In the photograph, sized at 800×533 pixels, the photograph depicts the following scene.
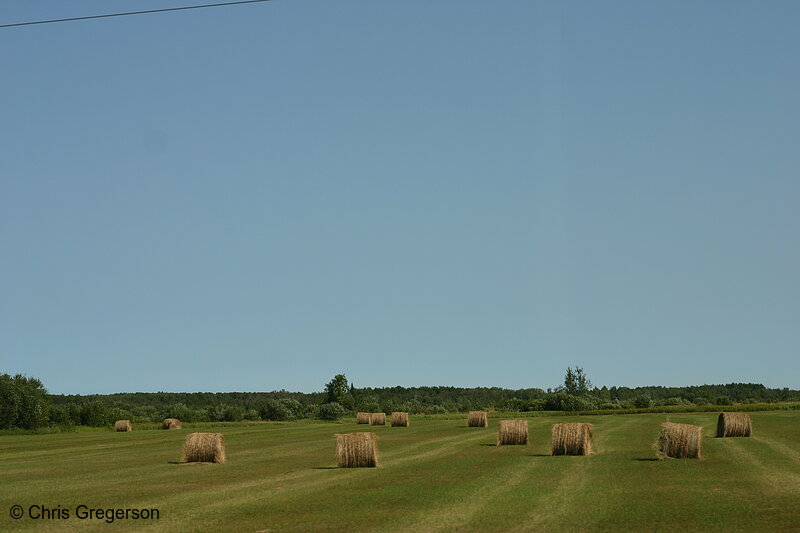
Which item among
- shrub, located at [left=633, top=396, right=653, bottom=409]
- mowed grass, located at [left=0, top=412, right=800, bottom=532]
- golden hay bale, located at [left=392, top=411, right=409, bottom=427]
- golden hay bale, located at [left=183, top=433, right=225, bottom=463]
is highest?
shrub, located at [left=633, top=396, right=653, bottom=409]

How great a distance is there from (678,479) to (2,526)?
1825cm

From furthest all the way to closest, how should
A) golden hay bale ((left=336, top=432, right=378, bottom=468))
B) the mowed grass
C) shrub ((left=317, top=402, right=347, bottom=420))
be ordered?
shrub ((left=317, top=402, right=347, bottom=420)) → golden hay bale ((left=336, top=432, right=378, bottom=468)) → the mowed grass

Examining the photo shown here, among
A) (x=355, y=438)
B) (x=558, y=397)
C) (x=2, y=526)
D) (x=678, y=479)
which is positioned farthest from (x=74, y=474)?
(x=558, y=397)

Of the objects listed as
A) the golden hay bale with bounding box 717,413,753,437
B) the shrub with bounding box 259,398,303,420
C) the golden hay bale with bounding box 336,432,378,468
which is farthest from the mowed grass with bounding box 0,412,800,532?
the shrub with bounding box 259,398,303,420

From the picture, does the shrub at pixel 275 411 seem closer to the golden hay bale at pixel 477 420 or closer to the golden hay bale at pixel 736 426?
the golden hay bale at pixel 477 420

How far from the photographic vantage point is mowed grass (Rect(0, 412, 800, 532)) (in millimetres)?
19781

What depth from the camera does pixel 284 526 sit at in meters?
19.4

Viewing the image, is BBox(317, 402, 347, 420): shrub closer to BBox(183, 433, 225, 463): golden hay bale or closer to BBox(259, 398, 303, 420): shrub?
BBox(259, 398, 303, 420): shrub

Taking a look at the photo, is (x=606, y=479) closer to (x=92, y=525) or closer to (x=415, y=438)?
(x=92, y=525)

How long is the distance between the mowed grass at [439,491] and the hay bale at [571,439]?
806mm

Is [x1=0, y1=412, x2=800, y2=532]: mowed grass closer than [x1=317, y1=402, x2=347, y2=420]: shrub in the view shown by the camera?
Yes

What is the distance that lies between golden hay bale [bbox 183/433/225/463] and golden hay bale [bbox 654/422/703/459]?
16.8 m

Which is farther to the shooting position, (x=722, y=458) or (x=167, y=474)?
(x=722, y=458)

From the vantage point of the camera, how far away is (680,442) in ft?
112
